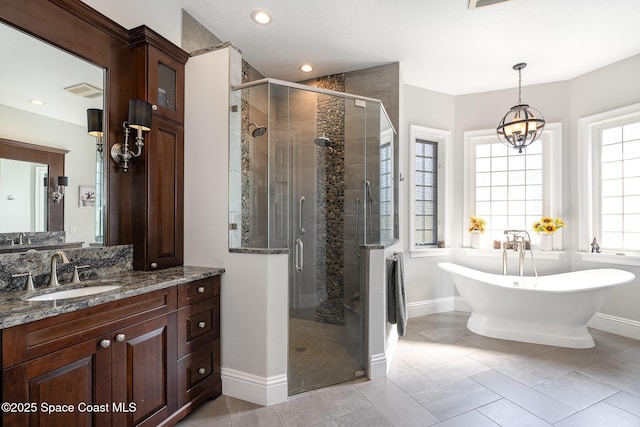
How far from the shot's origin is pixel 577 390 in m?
2.25

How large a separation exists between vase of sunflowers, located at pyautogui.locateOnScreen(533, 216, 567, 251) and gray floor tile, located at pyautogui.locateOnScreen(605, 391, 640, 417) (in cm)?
189

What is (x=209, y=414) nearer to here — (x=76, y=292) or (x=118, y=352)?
(x=118, y=352)

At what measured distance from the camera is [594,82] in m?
3.53

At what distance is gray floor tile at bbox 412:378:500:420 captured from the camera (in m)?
2.03

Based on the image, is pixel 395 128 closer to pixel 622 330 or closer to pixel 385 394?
pixel 385 394

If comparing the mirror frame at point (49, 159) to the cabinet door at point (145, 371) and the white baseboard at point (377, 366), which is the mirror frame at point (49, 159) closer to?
the cabinet door at point (145, 371)

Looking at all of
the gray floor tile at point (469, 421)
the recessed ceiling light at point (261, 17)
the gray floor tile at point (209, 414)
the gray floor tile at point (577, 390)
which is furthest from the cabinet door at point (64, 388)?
the gray floor tile at point (577, 390)

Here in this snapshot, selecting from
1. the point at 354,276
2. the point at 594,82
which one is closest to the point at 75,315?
the point at 354,276

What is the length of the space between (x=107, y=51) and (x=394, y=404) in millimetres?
2976

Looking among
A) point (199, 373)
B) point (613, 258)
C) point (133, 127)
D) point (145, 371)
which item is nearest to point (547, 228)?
point (613, 258)

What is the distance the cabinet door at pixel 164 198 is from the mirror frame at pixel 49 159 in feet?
1.44

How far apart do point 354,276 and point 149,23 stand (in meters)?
2.46

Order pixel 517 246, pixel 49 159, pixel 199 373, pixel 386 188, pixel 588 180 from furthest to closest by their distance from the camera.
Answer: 1. pixel 517 246
2. pixel 588 180
3. pixel 386 188
4. pixel 199 373
5. pixel 49 159

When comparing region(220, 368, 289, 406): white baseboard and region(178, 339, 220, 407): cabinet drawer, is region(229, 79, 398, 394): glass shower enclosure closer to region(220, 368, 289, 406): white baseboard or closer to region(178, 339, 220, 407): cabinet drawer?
region(220, 368, 289, 406): white baseboard
